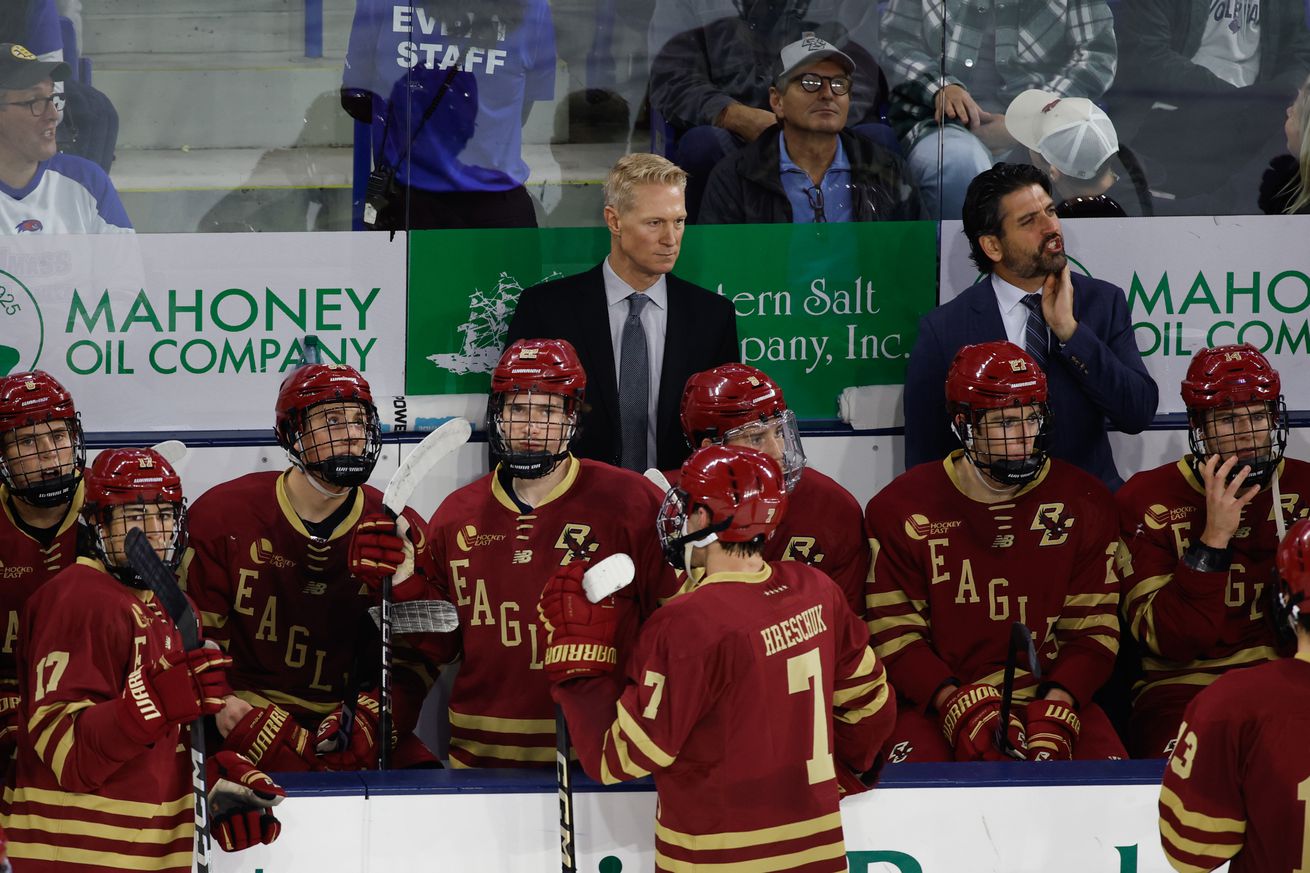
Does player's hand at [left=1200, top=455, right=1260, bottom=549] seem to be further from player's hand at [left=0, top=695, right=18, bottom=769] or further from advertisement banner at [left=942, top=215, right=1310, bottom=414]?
player's hand at [left=0, top=695, right=18, bottom=769]

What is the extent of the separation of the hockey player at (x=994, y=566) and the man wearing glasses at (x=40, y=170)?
2555 millimetres

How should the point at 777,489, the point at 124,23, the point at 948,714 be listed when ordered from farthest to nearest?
1. the point at 124,23
2. the point at 948,714
3. the point at 777,489

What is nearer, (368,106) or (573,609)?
(573,609)

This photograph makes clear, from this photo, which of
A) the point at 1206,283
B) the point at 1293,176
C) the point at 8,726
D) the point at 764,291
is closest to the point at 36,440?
the point at 8,726

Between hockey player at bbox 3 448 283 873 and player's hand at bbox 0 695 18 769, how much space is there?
0.42 metres

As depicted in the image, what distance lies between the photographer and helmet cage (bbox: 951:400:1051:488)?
4.04 m

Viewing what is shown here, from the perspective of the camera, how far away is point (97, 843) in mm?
3215

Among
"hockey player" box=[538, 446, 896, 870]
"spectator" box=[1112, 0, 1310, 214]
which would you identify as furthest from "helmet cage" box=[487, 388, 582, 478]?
"spectator" box=[1112, 0, 1310, 214]

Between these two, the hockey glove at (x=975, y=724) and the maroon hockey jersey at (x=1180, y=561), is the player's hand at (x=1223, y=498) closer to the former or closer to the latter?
the maroon hockey jersey at (x=1180, y=561)

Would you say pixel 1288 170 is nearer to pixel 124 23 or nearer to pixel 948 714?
pixel 948 714

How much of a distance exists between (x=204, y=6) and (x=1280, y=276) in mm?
3365

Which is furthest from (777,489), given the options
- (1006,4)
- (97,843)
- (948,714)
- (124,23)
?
(124,23)

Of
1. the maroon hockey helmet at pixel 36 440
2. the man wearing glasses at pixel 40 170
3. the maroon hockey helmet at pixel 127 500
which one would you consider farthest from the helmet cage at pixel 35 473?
the man wearing glasses at pixel 40 170

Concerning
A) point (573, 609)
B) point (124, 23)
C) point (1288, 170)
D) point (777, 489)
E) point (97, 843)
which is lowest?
point (97, 843)
